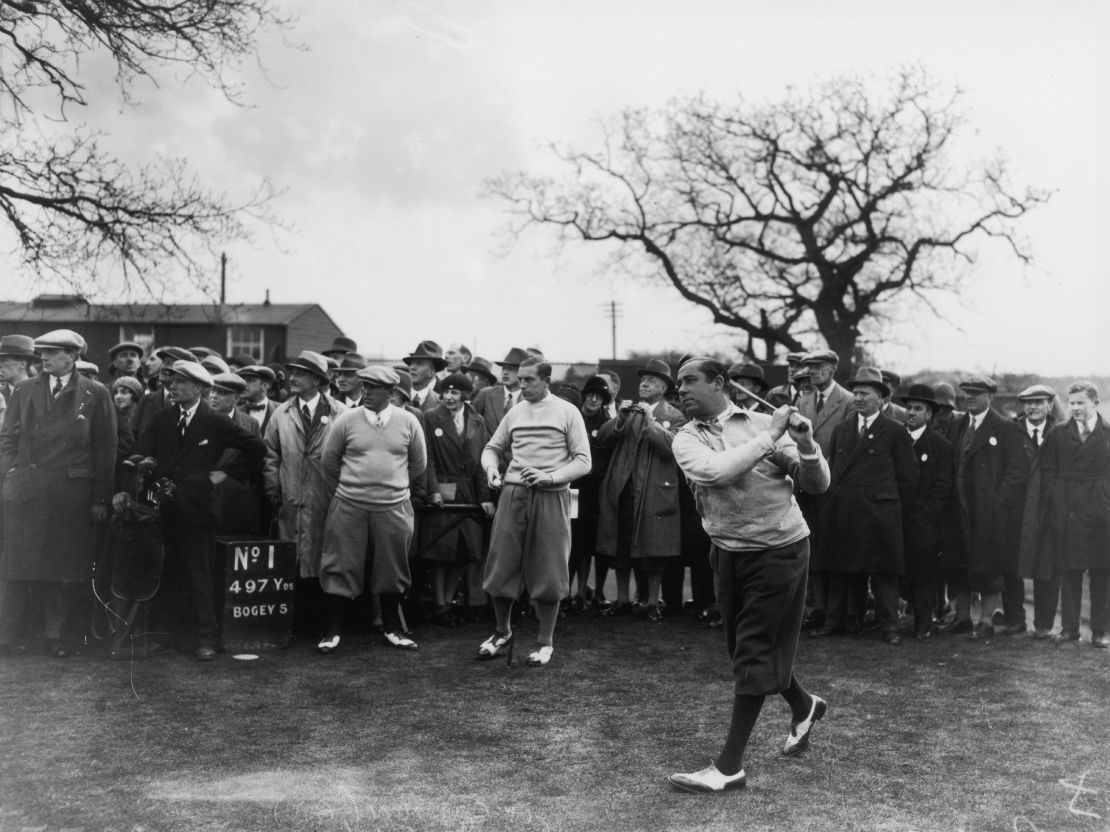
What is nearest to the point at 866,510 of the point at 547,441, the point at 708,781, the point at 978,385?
the point at 978,385

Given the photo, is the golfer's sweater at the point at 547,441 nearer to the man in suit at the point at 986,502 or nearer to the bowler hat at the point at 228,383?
the bowler hat at the point at 228,383

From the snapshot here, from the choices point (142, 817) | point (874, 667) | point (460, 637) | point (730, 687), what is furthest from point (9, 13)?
point (874, 667)

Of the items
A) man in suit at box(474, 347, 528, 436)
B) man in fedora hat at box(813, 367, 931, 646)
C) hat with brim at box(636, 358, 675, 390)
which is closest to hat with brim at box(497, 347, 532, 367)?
man in suit at box(474, 347, 528, 436)

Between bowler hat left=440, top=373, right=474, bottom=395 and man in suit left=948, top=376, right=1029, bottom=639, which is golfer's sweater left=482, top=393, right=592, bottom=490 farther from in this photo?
man in suit left=948, top=376, right=1029, bottom=639

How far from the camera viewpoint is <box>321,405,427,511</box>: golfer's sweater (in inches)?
308

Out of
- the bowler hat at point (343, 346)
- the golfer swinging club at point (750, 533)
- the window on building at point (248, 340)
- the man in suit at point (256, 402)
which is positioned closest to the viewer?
the golfer swinging club at point (750, 533)

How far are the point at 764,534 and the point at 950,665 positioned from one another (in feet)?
11.0

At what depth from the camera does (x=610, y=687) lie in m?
6.64

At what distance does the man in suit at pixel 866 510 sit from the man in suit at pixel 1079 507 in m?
1.14

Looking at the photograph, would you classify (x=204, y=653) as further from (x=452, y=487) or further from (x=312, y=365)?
(x=452, y=487)

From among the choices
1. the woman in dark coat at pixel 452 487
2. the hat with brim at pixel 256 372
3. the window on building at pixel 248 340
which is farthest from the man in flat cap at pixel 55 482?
the window on building at pixel 248 340

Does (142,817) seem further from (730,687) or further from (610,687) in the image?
(730,687)

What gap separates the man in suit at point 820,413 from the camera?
8.73 m

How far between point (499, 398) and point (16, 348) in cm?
398
